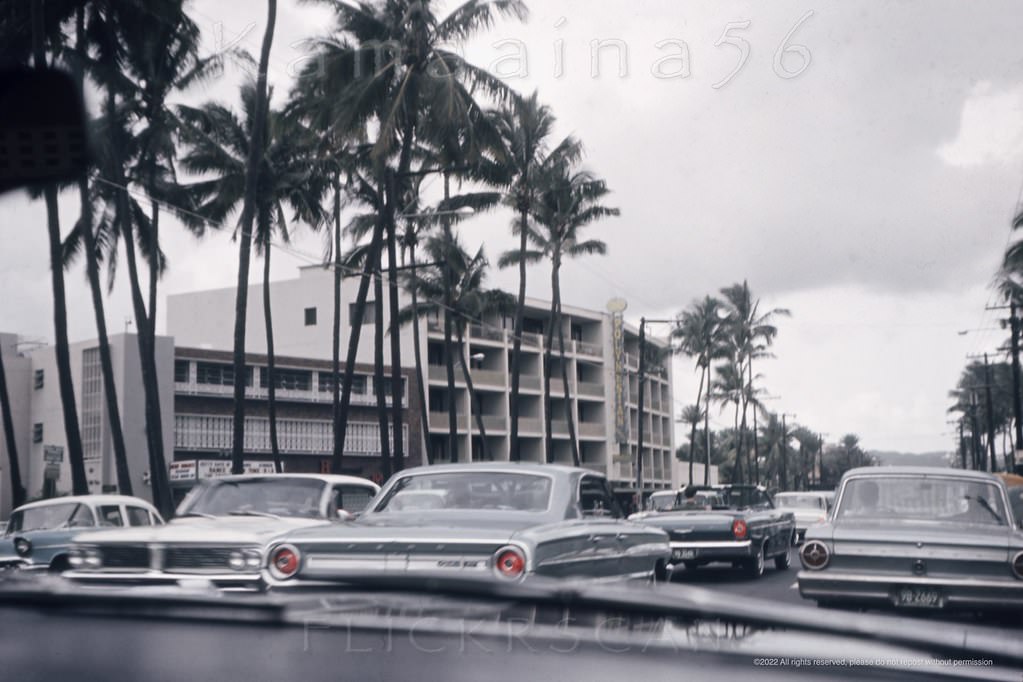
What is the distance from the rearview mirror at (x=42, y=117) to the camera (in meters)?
4.14

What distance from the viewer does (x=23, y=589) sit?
2537 mm

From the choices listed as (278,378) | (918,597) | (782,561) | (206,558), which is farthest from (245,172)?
(918,597)

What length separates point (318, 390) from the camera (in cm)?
5466

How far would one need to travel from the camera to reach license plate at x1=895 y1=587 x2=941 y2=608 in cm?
878

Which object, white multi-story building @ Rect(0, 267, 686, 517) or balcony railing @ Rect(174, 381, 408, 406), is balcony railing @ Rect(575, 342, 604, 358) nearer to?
white multi-story building @ Rect(0, 267, 686, 517)

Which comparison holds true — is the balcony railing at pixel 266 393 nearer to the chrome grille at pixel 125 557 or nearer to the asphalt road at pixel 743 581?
the asphalt road at pixel 743 581

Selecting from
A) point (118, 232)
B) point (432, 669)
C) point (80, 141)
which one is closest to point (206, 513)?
point (80, 141)

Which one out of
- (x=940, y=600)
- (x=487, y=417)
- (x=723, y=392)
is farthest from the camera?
(x=723, y=392)

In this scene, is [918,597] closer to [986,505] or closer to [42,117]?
[986,505]

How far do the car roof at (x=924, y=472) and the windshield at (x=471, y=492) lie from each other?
3.49m

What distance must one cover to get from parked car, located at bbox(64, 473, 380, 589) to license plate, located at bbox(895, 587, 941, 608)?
14.1 ft

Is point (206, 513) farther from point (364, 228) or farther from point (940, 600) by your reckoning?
point (364, 228)

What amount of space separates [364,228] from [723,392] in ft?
152

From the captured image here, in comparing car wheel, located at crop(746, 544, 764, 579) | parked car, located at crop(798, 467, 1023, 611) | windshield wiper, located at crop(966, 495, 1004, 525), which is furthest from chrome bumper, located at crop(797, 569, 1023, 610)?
car wheel, located at crop(746, 544, 764, 579)
